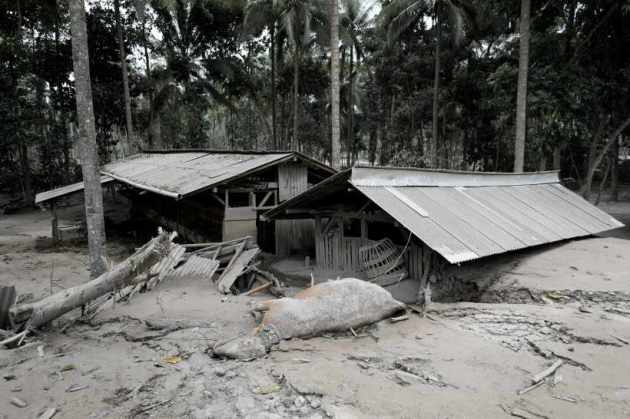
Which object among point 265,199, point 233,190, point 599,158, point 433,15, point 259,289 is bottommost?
point 259,289

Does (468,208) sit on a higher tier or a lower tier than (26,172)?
lower

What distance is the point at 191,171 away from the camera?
13.1 metres

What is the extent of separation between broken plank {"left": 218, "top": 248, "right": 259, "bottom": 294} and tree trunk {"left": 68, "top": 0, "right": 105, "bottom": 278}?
2646mm

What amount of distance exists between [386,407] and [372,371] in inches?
29.6

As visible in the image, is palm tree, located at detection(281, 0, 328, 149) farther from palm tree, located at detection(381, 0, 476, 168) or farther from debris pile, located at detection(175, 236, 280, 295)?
debris pile, located at detection(175, 236, 280, 295)

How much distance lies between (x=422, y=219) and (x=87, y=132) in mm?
7247

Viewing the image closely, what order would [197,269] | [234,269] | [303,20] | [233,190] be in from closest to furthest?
[197,269], [234,269], [233,190], [303,20]

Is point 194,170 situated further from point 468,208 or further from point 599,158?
point 599,158

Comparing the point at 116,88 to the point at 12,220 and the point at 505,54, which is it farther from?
the point at 505,54

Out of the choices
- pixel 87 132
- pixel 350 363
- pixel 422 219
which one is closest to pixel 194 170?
pixel 87 132

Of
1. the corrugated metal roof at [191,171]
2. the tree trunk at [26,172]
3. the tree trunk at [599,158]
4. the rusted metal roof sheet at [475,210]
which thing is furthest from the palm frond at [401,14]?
the tree trunk at [26,172]

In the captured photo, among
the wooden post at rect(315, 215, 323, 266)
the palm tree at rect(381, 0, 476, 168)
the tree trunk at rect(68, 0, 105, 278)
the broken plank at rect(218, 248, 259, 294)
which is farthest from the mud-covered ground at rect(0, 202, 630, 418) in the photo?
the palm tree at rect(381, 0, 476, 168)

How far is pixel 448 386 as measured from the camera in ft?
14.0

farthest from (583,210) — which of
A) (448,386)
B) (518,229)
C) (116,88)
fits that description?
(116,88)
